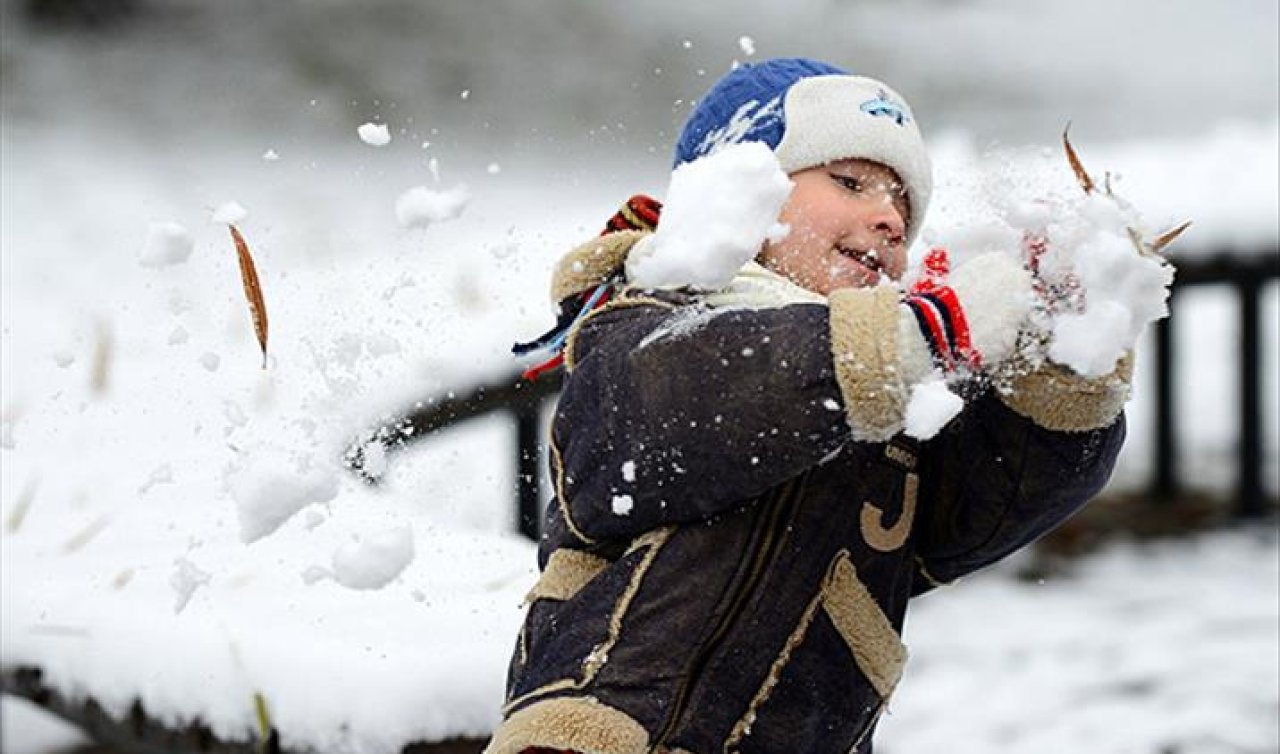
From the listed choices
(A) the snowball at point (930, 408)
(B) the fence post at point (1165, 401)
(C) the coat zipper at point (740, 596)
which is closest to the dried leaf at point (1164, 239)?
(A) the snowball at point (930, 408)

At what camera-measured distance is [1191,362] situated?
6.50 m

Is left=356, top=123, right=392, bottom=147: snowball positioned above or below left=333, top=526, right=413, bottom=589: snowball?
above

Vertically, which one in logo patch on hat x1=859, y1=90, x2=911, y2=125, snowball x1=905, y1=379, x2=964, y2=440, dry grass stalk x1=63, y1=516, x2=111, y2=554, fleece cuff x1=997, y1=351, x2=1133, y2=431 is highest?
logo patch on hat x1=859, y1=90, x2=911, y2=125

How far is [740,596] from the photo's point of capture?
1.42 m

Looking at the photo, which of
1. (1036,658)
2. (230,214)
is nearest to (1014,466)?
(230,214)

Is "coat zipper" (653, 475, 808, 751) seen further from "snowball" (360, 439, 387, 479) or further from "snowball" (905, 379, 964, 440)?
"snowball" (360, 439, 387, 479)

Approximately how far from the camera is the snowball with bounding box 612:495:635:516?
1398mm

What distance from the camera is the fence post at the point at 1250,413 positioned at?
4.31 metres

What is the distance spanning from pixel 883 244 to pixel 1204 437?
4415mm

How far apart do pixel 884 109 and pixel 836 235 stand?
15 cm

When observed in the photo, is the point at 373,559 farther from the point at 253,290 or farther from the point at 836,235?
the point at 836,235

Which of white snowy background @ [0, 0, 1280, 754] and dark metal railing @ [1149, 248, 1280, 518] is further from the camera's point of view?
dark metal railing @ [1149, 248, 1280, 518]

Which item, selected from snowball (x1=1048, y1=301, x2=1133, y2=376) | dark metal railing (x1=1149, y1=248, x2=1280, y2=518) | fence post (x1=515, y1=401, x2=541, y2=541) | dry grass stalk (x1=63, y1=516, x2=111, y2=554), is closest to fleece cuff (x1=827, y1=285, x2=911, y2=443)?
snowball (x1=1048, y1=301, x2=1133, y2=376)

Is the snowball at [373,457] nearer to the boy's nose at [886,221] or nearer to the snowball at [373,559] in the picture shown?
the snowball at [373,559]
